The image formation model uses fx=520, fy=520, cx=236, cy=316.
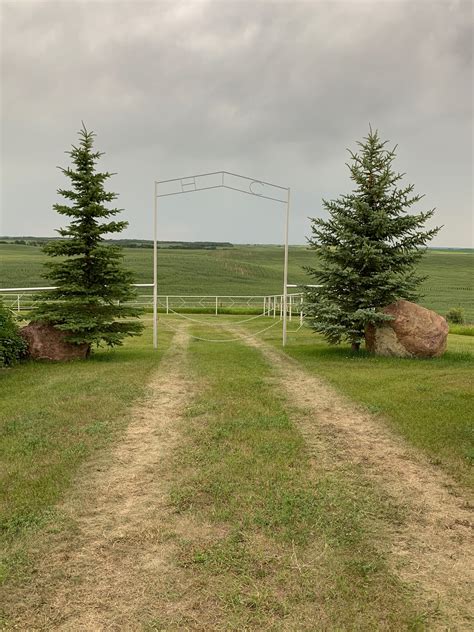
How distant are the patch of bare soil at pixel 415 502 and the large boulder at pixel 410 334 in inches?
213

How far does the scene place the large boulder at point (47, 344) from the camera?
14.0 m

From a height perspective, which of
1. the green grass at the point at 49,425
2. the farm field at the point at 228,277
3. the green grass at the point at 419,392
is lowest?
the green grass at the point at 49,425

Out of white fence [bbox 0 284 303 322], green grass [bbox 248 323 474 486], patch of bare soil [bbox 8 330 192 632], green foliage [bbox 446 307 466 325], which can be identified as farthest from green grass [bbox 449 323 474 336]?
patch of bare soil [bbox 8 330 192 632]

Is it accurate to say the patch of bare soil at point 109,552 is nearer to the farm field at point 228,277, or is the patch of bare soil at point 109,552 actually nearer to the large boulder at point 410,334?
the large boulder at point 410,334

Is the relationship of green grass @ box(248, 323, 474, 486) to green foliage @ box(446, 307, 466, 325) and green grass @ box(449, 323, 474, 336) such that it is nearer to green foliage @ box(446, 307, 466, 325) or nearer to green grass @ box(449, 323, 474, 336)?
green grass @ box(449, 323, 474, 336)

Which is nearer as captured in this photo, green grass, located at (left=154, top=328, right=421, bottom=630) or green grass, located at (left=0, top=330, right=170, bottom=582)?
green grass, located at (left=154, top=328, right=421, bottom=630)

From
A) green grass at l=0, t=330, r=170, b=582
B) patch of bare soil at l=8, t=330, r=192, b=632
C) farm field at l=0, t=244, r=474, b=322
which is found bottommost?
patch of bare soil at l=8, t=330, r=192, b=632

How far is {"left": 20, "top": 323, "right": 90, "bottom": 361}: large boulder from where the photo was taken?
14.0m

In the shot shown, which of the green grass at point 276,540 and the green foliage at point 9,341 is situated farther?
the green foliage at point 9,341

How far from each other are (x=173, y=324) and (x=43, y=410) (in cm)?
1604

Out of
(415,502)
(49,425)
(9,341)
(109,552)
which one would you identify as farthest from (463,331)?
(109,552)

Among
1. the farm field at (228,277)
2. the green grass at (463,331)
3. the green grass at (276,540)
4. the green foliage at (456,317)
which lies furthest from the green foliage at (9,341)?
the farm field at (228,277)

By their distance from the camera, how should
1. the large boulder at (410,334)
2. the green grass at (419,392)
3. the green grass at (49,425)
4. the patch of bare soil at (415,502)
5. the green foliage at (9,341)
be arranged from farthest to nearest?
the large boulder at (410,334)
the green foliage at (9,341)
the green grass at (419,392)
the green grass at (49,425)
the patch of bare soil at (415,502)

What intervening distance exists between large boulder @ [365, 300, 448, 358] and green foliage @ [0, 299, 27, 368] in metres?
9.71
